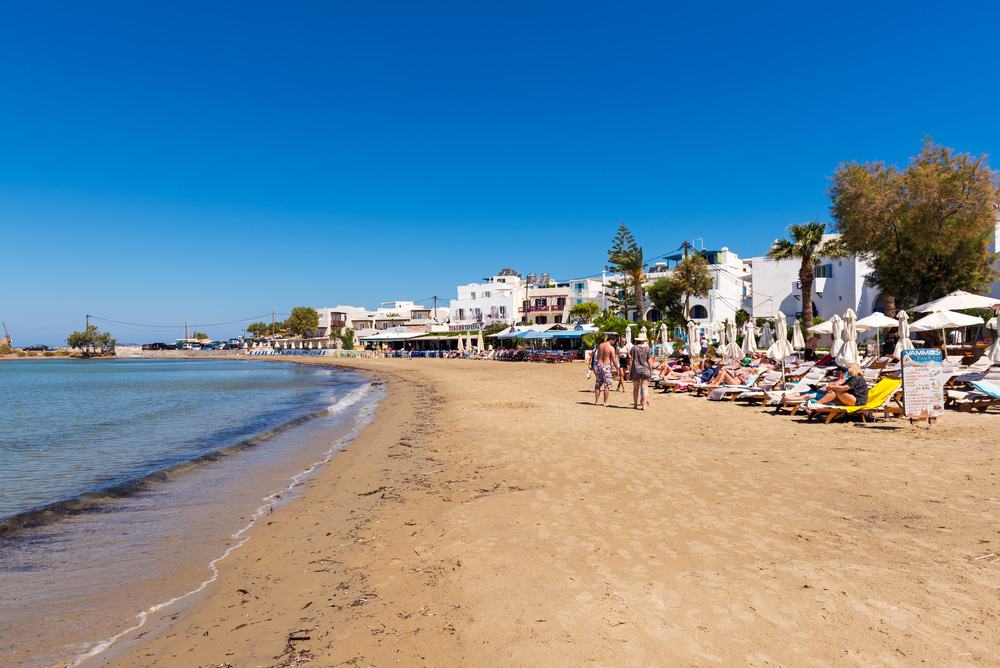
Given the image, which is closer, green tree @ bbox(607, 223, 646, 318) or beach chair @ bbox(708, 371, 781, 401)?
beach chair @ bbox(708, 371, 781, 401)

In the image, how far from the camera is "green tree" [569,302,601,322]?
2207 inches

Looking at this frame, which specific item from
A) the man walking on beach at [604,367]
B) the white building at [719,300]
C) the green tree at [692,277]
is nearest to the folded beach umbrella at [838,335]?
the man walking on beach at [604,367]

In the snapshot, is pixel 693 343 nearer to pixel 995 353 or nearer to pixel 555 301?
pixel 995 353

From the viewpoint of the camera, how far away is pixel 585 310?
186 feet

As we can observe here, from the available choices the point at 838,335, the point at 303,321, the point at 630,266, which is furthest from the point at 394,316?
the point at 838,335

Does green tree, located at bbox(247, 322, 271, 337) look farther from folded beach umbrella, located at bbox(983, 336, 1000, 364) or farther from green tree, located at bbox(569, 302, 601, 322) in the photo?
folded beach umbrella, located at bbox(983, 336, 1000, 364)

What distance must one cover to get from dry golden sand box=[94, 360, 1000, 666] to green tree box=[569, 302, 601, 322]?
158 ft

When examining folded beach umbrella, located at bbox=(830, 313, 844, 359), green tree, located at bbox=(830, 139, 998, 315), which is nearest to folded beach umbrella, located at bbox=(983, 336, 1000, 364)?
folded beach umbrella, located at bbox=(830, 313, 844, 359)

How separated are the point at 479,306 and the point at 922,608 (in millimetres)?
65065

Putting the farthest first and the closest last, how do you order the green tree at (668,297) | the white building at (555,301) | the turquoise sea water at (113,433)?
the white building at (555,301)
the green tree at (668,297)
the turquoise sea water at (113,433)

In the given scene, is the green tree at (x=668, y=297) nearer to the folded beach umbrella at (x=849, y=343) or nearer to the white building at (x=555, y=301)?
the white building at (x=555, y=301)

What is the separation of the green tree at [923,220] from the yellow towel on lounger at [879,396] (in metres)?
16.5

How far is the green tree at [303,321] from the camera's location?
348 ft

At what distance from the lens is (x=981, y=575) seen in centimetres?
356
